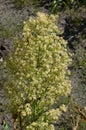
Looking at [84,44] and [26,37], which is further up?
[26,37]

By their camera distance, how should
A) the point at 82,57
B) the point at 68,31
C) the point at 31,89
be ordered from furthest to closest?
the point at 68,31
the point at 82,57
the point at 31,89

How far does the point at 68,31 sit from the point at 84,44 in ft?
1.88

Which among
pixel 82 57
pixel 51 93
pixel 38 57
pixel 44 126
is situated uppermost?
pixel 38 57

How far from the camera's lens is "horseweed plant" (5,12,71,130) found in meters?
4.57

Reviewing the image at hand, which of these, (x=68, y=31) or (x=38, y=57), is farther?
(x=68, y=31)

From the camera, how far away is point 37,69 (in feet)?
15.1

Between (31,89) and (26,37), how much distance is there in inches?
19.2

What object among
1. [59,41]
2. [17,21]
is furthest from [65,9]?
[59,41]

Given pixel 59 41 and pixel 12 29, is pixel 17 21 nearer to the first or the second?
pixel 12 29

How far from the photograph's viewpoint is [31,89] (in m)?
4.59

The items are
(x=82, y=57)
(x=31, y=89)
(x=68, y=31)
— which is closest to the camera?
(x=31, y=89)

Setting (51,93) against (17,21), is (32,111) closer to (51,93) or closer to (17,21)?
(51,93)

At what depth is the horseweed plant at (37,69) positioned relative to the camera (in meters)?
4.57

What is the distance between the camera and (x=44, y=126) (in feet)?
15.6
